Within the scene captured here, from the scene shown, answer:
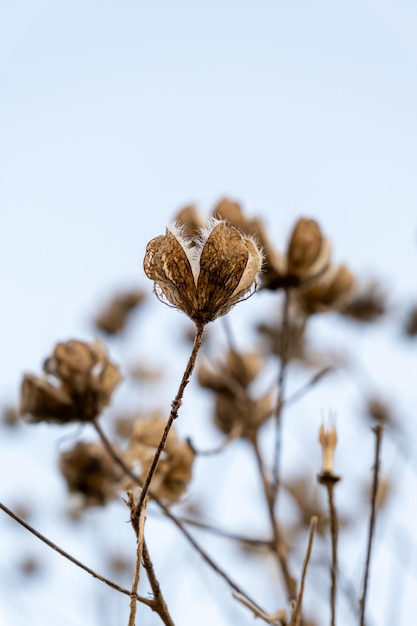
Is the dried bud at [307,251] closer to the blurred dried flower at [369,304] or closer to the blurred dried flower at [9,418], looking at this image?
the blurred dried flower at [369,304]

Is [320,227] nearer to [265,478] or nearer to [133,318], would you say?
[265,478]

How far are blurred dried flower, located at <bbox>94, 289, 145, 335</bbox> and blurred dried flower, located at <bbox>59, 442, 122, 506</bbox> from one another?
6.13 feet

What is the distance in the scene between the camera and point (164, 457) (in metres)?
2.06

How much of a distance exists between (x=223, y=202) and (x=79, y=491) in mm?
934

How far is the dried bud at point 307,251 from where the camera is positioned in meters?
2.13

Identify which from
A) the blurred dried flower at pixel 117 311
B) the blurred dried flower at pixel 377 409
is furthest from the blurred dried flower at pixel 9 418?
the blurred dried flower at pixel 377 409

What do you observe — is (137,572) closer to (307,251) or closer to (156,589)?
A: (156,589)

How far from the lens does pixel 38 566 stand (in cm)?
448

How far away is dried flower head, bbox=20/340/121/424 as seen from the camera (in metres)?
2.04

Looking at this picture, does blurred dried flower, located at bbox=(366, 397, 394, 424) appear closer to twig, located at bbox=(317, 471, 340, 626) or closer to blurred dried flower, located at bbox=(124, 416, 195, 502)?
blurred dried flower, located at bbox=(124, 416, 195, 502)

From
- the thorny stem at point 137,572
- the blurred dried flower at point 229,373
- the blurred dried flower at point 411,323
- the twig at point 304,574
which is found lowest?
the thorny stem at point 137,572

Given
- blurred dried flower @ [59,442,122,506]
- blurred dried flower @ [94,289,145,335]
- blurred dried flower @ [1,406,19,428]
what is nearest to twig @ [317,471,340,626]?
blurred dried flower @ [59,442,122,506]

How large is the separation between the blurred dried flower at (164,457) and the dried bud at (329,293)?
0.73 metres

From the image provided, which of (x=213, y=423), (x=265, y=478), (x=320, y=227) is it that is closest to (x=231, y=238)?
(x=320, y=227)
